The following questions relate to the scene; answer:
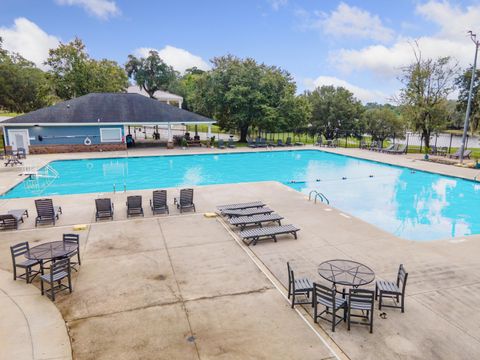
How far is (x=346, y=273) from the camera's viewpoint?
23.2 ft

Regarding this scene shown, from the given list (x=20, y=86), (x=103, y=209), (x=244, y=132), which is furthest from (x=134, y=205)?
(x=20, y=86)

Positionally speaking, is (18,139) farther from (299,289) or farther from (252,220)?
(299,289)

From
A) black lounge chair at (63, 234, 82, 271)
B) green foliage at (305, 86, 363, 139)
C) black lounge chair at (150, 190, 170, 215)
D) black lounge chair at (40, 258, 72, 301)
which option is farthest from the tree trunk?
black lounge chair at (40, 258, 72, 301)

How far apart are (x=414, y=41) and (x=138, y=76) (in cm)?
5666

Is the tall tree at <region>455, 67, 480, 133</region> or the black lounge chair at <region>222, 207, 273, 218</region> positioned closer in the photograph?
the black lounge chair at <region>222, 207, 273, 218</region>

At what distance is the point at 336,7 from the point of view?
24328 millimetres

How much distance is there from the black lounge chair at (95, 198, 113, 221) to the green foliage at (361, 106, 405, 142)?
112ft

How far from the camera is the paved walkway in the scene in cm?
546

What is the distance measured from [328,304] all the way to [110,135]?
91.7ft

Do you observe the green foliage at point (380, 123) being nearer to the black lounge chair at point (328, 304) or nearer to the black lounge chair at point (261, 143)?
the black lounge chair at point (261, 143)

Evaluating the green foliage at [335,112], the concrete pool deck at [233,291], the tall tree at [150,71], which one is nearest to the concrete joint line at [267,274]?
the concrete pool deck at [233,291]

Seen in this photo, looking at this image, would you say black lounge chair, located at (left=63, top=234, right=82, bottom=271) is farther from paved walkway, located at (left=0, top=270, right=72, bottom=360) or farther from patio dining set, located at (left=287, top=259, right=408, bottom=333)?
patio dining set, located at (left=287, top=259, right=408, bottom=333)

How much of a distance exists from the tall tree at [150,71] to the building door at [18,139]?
45.1 metres

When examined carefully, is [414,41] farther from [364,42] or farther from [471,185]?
[471,185]
